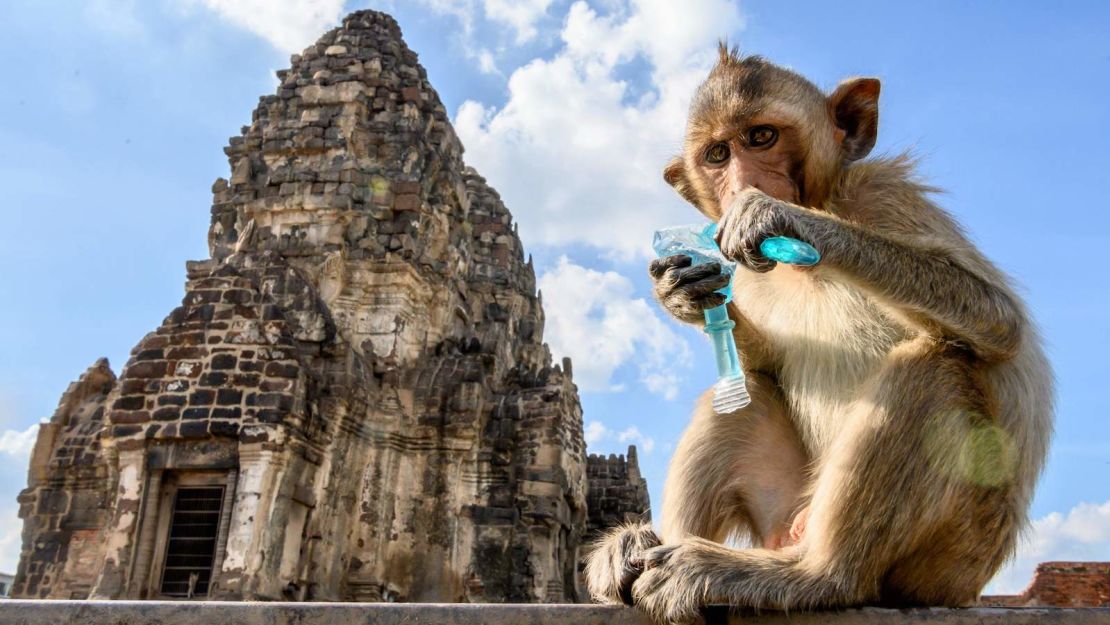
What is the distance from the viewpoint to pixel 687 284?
10.4ft

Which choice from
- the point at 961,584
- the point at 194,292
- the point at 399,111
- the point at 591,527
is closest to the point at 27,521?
the point at 194,292

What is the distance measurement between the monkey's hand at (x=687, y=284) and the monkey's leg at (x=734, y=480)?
0.49m

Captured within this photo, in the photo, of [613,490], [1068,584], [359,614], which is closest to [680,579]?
[359,614]

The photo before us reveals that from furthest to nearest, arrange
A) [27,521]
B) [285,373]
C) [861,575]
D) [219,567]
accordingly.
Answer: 1. [27,521]
2. [285,373]
3. [219,567]
4. [861,575]

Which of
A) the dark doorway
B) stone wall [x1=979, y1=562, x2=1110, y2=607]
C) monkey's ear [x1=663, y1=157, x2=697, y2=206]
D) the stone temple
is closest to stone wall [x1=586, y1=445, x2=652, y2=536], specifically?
the stone temple

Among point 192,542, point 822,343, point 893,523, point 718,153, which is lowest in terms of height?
point 893,523

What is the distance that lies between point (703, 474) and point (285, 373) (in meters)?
7.65

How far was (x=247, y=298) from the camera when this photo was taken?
10664mm

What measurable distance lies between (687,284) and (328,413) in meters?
8.47

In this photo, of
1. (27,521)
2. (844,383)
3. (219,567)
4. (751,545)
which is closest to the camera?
(844,383)

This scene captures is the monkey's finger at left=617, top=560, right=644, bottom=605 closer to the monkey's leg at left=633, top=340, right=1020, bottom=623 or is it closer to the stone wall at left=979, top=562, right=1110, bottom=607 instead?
the monkey's leg at left=633, top=340, right=1020, bottom=623

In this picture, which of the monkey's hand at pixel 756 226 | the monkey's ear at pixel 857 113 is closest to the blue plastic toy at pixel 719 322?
the monkey's hand at pixel 756 226

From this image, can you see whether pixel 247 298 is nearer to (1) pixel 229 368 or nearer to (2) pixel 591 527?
(1) pixel 229 368

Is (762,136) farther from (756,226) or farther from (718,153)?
(756,226)
